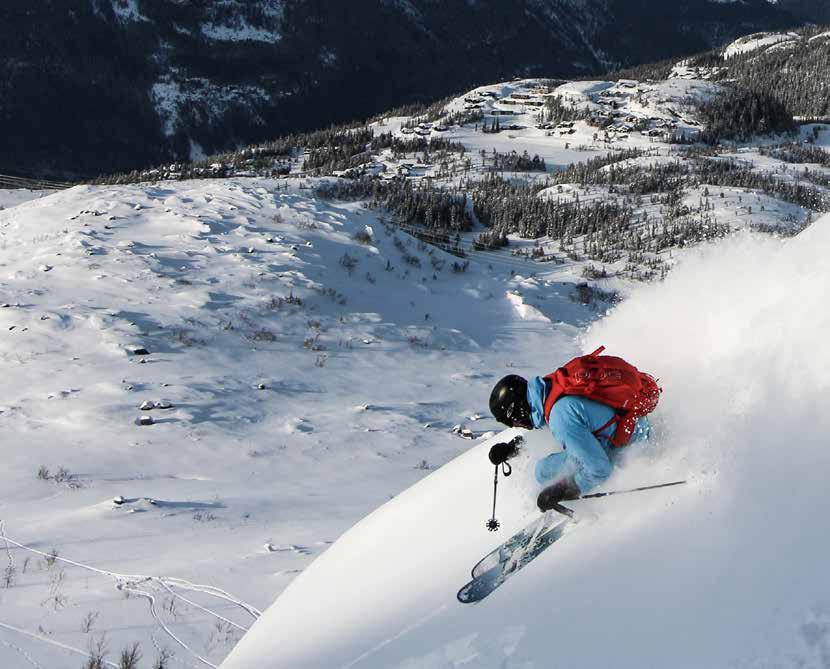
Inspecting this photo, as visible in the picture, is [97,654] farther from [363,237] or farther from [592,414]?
[363,237]

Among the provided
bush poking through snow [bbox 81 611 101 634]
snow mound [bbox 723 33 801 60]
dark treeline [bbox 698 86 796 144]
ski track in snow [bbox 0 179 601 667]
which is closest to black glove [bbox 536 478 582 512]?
ski track in snow [bbox 0 179 601 667]

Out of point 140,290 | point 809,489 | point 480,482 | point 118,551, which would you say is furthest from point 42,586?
point 140,290

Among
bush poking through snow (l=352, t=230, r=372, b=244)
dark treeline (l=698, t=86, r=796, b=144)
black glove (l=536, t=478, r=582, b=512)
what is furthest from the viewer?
dark treeline (l=698, t=86, r=796, b=144)

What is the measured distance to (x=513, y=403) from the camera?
460cm

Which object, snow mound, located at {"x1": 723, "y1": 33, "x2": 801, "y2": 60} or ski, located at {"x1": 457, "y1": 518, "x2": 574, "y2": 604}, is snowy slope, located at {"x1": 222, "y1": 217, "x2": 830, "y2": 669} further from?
snow mound, located at {"x1": 723, "y1": 33, "x2": 801, "y2": 60}

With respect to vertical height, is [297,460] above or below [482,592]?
below

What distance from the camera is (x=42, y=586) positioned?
5.39 meters

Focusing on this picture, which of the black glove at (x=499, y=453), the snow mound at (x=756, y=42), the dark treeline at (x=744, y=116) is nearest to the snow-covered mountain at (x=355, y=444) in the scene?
the black glove at (x=499, y=453)

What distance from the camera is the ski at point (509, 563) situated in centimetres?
409

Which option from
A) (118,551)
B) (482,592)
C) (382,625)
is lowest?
(118,551)

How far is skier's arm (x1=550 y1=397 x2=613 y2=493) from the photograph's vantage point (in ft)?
13.4

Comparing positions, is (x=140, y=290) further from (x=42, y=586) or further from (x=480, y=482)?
(x=480, y=482)

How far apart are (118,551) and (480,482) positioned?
3465mm

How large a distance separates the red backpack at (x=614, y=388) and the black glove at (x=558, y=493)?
39 cm
